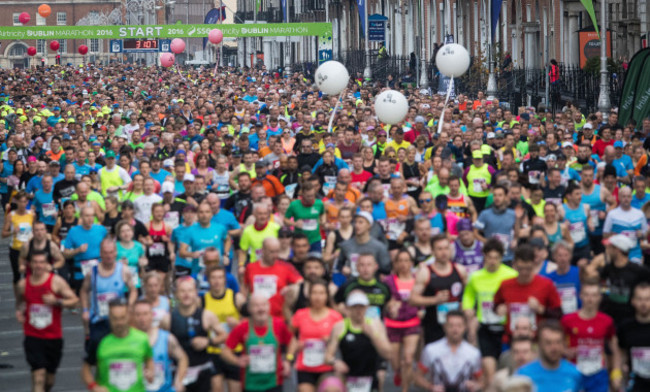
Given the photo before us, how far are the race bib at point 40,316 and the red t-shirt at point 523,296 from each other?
351 centimetres

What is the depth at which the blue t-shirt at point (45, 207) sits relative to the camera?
16.5m

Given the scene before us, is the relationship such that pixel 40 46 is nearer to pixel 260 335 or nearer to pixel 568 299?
pixel 568 299

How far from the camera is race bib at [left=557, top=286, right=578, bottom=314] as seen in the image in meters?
10.4

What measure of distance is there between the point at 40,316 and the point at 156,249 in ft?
10.6

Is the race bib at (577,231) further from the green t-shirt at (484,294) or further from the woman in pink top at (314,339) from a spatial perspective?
the woman in pink top at (314,339)

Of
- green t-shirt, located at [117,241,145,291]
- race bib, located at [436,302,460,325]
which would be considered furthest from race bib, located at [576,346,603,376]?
green t-shirt, located at [117,241,145,291]

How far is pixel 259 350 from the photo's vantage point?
9.07 m

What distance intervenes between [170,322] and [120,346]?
935mm

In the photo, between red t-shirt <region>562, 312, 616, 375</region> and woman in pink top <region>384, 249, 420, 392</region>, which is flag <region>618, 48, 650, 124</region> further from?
red t-shirt <region>562, 312, 616, 375</region>

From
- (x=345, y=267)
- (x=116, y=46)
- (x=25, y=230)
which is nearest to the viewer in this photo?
(x=345, y=267)

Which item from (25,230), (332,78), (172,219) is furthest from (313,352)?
(332,78)

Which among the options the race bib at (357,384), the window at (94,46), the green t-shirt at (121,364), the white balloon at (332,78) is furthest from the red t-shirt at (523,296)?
the window at (94,46)

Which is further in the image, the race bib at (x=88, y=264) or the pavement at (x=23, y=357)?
the race bib at (x=88, y=264)

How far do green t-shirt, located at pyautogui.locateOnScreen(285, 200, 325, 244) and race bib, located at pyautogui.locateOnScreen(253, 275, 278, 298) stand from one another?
2915 millimetres
